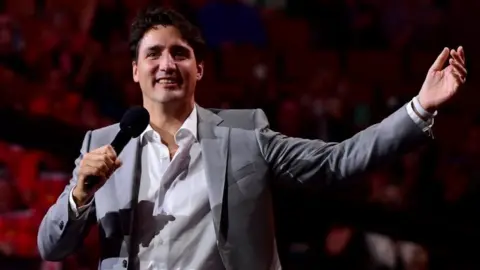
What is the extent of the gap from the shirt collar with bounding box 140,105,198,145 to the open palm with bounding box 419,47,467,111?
404mm

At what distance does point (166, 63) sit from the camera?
1342 mm

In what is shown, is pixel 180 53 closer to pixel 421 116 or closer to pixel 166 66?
pixel 166 66

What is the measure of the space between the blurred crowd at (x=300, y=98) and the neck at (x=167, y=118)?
619 millimetres

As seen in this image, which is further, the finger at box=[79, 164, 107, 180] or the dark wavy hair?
the dark wavy hair

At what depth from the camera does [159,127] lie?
4.58ft

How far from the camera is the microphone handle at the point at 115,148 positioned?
1207mm

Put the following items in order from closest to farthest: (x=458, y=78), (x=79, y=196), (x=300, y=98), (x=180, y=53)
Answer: (x=458, y=78) → (x=79, y=196) → (x=180, y=53) → (x=300, y=98)

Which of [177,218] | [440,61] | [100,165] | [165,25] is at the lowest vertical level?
[177,218]

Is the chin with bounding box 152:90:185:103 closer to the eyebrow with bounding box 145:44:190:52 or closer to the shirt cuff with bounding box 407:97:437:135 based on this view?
the eyebrow with bounding box 145:44:190:52

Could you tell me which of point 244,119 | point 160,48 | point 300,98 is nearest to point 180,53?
point 160,48

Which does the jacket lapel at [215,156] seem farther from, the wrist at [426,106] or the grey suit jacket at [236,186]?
the wrist at [426,106]

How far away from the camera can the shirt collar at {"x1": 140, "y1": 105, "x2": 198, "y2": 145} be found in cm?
137

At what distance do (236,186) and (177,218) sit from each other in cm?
11

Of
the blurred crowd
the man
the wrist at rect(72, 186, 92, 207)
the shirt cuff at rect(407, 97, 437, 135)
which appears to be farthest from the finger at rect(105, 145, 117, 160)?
the blurred crowd
